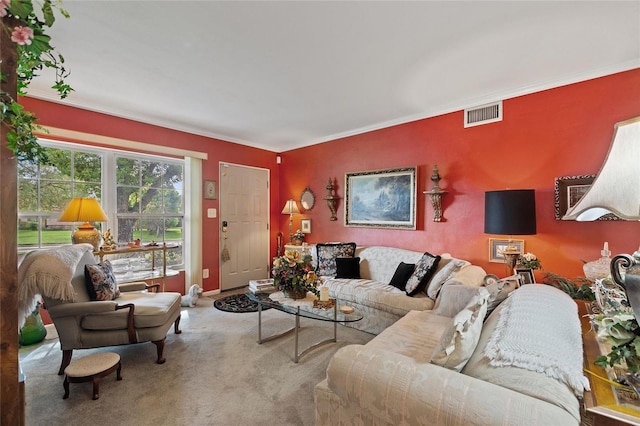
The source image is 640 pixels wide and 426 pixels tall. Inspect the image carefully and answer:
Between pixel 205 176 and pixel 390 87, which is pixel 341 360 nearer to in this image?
pixel 390 87

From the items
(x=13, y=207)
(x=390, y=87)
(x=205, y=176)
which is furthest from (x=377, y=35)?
(x=205, y=176)

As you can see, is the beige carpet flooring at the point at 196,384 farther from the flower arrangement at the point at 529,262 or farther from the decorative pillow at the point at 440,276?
the flower arrangement at the point at 529,262

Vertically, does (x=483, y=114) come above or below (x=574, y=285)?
above

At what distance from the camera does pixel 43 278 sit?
2.05 metres

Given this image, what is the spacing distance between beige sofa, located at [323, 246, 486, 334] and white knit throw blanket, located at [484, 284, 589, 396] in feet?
4.10

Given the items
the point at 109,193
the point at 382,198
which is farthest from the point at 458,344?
the point at 109,193

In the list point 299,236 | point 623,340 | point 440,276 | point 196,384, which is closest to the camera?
point 623,340

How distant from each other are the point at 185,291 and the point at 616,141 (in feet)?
15.7

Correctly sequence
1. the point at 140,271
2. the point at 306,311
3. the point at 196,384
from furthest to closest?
1. the point at 140,271
2. the point at 306,311
3. the point at 196,384

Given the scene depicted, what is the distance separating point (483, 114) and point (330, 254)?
2.53 meters

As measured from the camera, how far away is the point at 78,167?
134 inches

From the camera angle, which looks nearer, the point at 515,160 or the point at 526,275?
the point at 526,275

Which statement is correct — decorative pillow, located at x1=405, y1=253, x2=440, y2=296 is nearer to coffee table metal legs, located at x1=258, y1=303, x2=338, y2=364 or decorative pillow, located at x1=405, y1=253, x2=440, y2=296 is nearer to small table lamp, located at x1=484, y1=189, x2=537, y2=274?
small table lamp, located at x1=484, y1=189, x2=537, y2=274

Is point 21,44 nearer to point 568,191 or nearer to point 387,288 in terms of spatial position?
point 387,288
